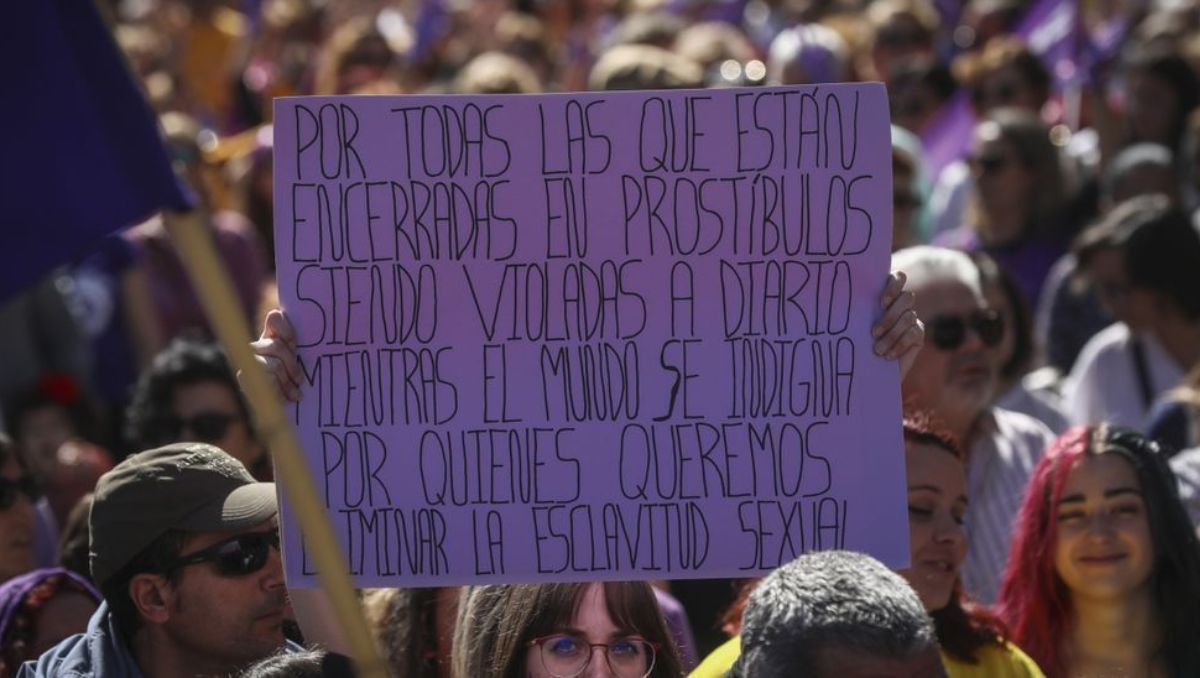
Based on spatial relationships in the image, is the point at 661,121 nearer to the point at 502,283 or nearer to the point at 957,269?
the point at 502,283

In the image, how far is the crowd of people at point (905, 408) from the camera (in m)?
4.02

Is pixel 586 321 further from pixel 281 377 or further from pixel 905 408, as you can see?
pixel 905 408

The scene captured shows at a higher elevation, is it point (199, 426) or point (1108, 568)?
point (199, 426)

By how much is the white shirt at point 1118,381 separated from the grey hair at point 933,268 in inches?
43.4

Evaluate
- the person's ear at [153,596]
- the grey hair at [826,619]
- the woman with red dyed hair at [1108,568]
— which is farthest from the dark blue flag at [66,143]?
the woman with red dyed hair at [1108,568]

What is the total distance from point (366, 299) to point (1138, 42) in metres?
6.47

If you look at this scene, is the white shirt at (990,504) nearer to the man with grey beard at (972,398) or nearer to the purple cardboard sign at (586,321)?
the man with grey beard at (972,398)

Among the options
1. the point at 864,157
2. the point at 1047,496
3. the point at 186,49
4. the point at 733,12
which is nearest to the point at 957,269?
the point at 1047,496

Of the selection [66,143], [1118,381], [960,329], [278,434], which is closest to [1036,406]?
[1118,381]

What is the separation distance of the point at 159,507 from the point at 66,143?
88 cm

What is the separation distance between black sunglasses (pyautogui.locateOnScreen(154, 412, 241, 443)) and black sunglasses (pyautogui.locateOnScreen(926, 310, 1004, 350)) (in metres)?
1.96

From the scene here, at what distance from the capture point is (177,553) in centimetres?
419

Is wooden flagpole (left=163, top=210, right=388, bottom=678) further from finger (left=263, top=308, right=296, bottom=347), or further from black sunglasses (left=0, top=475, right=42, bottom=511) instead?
black sunglasses (left=0, top=475, right=42, bottom=511)

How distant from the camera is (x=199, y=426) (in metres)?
6.29
